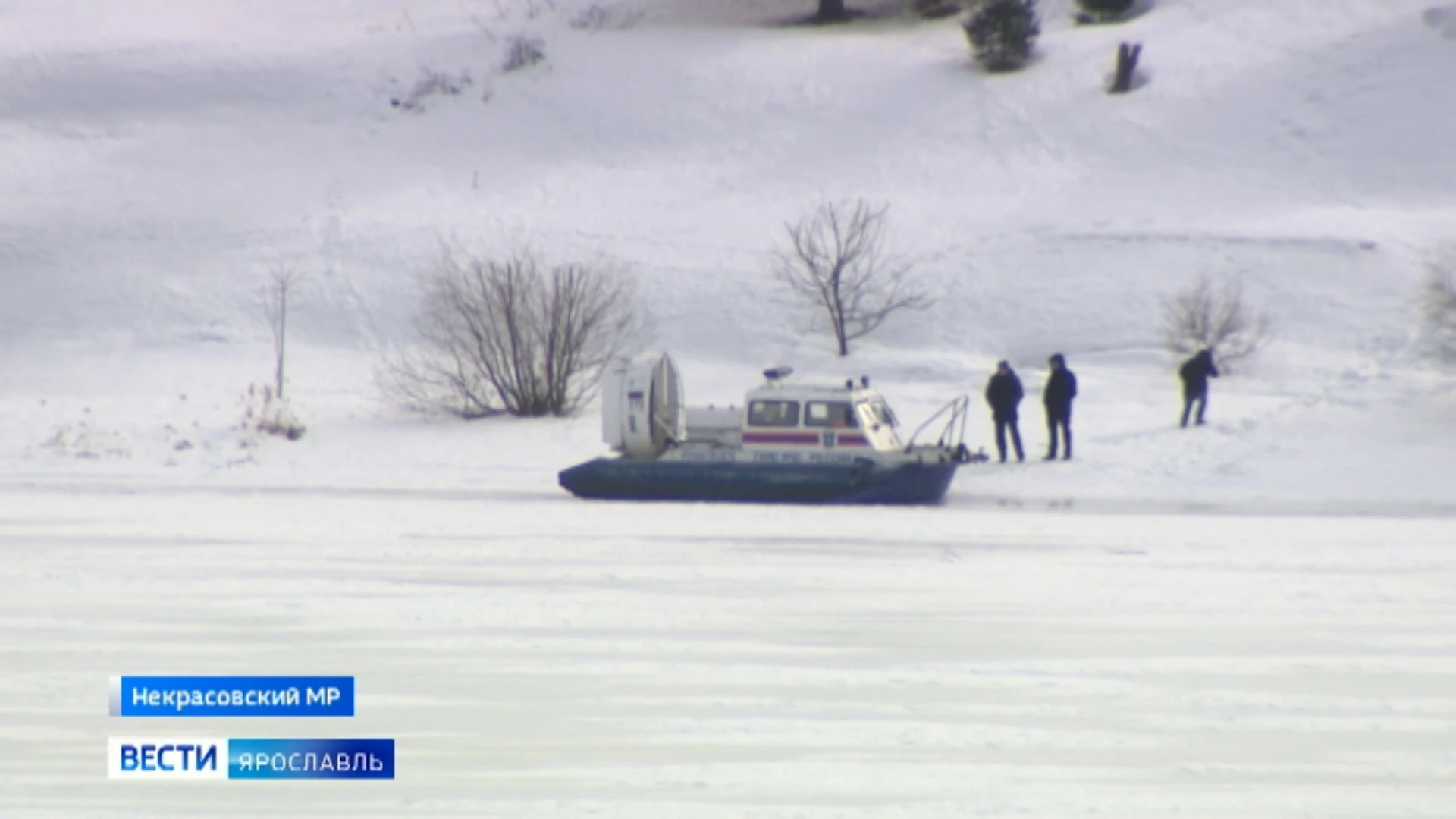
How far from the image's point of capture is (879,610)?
13305 mm

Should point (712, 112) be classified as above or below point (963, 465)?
above

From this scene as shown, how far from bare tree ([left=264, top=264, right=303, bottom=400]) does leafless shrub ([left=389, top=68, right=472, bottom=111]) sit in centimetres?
1895

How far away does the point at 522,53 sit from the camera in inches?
3127

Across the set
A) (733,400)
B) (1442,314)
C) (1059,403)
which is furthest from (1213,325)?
(1059,403)

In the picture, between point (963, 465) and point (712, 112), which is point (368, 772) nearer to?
point (963, 465)

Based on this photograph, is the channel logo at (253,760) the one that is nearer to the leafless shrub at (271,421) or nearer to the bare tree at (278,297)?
the leafless shrub at (271,421)

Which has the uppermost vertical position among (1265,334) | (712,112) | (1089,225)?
(712,112)

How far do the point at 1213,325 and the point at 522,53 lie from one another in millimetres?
39153

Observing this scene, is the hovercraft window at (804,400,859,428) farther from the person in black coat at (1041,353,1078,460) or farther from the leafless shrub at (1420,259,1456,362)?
the leafless shrub at (1420,259,1456,362)

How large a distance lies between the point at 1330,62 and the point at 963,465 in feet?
173

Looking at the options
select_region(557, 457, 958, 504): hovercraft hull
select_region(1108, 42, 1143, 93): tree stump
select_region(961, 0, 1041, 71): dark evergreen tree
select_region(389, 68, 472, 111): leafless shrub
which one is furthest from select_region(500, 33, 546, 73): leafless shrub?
select_region(557, 457, 958, 504): hovercraft hull

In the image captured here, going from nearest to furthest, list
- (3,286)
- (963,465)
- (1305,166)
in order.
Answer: (963,465)
(3,286)
(1305,166)

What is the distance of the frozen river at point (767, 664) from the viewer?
27.1 ft

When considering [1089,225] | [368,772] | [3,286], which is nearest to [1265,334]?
[1089,225]
